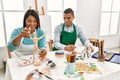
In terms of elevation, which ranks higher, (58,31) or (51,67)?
(58,31)

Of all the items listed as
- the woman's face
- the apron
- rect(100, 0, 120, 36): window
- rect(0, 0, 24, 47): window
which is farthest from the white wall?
the woman's face

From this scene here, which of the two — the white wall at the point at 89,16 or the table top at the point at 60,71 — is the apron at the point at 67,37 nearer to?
the table top at the point at 60,71

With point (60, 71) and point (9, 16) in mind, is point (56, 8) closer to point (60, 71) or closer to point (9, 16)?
point (9, 16)

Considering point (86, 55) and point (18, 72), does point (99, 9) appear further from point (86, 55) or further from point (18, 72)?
point (18, 72)

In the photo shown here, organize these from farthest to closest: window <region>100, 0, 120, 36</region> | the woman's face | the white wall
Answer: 1. window <region>100, 0, 120, 36</region>
2. the white wall
3. the woman's face

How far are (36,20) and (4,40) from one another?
4.78ft

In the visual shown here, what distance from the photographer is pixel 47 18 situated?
2838mm

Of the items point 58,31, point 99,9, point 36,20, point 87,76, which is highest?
point 99,9

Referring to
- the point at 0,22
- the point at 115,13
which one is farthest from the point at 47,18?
the point at 115,13

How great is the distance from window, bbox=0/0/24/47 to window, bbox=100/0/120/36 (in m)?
2.25

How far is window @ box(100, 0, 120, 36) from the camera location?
3859 mm

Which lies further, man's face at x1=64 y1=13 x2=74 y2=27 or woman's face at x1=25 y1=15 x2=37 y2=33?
man's face at x1=64 y1=13 x2=74 y2=27

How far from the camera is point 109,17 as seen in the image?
400 cm

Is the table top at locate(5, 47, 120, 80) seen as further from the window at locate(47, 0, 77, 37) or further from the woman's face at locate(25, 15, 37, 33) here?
the window at locate(47, 0, 77, 37)
